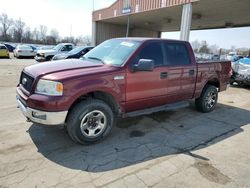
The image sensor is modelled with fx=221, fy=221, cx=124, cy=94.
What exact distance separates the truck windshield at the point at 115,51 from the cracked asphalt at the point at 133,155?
144 centimetres

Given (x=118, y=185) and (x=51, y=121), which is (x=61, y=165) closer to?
(x=51, y=121)

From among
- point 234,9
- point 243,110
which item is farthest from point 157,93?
point 234,9


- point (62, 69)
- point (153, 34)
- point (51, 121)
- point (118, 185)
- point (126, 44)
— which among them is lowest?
point (118, 185)

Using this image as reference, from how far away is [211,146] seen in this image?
159 inches

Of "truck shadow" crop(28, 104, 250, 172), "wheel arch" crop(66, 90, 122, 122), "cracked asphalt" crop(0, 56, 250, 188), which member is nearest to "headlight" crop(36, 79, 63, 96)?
"wheel arch" crop(66, 90, 122, 122)

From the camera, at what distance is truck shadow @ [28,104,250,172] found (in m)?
3.39

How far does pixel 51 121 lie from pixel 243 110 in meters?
5.76

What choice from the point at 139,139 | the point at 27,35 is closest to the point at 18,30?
the point at 27,35

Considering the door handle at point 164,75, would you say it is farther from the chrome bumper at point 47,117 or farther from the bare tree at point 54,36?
the bare tree at point 54,36

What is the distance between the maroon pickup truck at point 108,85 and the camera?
337 cm

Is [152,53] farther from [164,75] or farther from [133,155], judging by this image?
[133,155]

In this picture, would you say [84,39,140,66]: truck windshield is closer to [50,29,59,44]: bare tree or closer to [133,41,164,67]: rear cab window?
[133,41,164,67]: rear cab window

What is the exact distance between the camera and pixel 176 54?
16.5 ft

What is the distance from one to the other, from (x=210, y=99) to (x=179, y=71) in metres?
1.84
